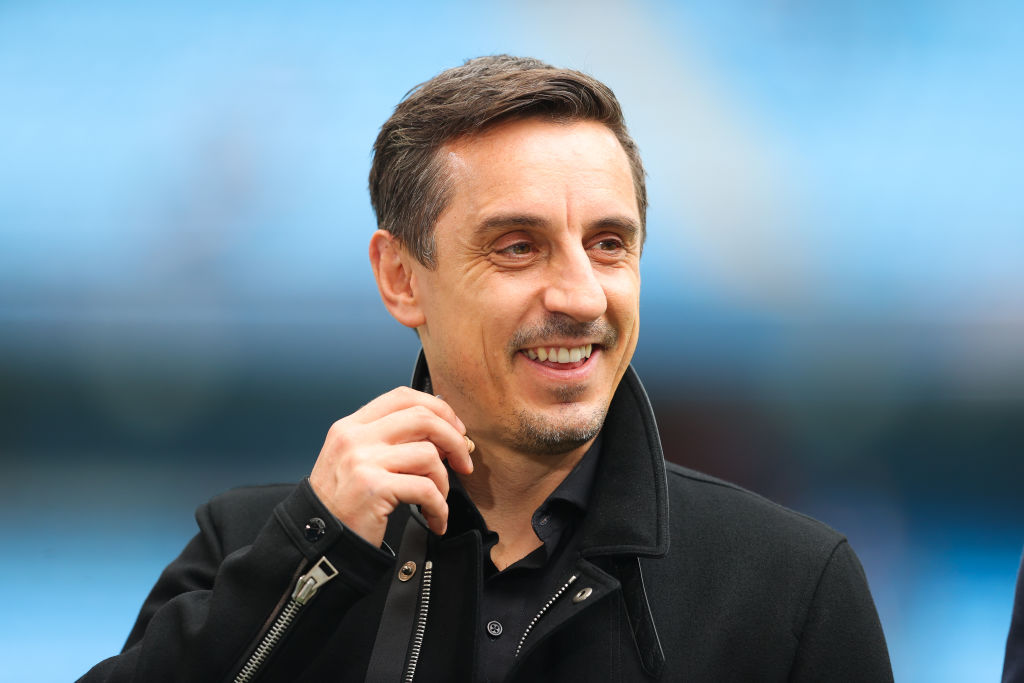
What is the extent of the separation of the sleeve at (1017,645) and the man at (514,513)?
0.21 meters

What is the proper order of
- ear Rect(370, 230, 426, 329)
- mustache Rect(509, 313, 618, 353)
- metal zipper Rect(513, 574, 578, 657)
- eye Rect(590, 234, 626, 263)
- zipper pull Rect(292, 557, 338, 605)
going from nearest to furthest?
zipper pull Rect(292, 557, 338, 605)
metal zipper Rect(513, 574, 578, 657)
mustache Rect(509, 313, 618, 353)
eye Rect(590, 234, 626, 263)
ear Rect(370, 230, 426, 329)

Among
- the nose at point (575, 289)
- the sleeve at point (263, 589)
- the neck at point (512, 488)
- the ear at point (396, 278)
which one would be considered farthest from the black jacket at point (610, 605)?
the ear at point (396, 278)

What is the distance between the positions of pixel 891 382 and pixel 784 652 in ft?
8.35

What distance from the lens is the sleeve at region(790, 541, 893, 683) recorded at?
180cm

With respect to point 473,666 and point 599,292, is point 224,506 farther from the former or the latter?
point 599,292

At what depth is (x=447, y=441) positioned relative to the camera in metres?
1.82

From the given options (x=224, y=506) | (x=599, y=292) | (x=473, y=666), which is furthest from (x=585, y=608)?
(x=224, y=506)

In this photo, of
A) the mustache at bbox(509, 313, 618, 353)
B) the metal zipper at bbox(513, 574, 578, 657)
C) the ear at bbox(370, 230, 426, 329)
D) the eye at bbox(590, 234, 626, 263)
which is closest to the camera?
the metal zipper at bbox(513, 574, 578, 657)

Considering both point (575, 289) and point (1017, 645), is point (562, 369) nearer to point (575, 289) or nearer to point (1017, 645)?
point (575, 289)

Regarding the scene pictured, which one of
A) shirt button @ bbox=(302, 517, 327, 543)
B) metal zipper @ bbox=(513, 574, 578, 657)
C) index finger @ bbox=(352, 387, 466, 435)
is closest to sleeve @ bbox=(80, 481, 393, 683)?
shirt button @ bbox=(302, 517, 327, 543)

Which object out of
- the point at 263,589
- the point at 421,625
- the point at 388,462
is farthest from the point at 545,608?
the point at 263,589

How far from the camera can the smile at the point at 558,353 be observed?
1905 millimetres

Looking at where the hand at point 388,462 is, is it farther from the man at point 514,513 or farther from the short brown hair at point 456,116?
the short brown hair at point 456,116

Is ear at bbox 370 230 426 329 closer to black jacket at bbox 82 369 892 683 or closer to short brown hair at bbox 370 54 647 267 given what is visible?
short brown hair at bbox 370 54 647 267
